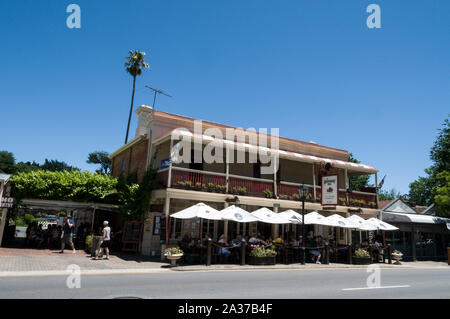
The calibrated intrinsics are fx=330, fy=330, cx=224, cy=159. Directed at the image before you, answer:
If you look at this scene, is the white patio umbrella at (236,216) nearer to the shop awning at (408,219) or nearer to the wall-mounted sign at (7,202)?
the wall-mounted sign at (7,202)

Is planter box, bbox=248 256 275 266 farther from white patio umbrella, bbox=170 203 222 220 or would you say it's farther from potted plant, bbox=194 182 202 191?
potted plant, bbox=194 182 202 191

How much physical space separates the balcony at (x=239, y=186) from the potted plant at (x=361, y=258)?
381cm

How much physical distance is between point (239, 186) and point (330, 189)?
5.48 metres

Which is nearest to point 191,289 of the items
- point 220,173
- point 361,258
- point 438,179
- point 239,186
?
point 220,173

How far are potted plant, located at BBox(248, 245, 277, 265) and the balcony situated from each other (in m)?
3.58

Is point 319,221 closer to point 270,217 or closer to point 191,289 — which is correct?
point 270,217

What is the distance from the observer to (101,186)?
17516 mm

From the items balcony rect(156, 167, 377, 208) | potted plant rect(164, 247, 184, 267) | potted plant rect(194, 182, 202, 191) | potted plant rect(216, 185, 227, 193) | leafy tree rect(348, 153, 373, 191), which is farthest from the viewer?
leafy tree rect(348, 153, 373, 191)

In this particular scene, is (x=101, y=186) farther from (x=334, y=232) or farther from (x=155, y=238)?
(x=334, y=232)

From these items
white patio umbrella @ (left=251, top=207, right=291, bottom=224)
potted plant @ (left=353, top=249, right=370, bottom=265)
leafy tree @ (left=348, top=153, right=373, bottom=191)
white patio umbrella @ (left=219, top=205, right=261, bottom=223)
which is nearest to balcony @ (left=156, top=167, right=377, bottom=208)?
white patio umbrella @ (left=251, top=207, right=291, bottom=224)

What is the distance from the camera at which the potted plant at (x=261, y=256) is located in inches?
574

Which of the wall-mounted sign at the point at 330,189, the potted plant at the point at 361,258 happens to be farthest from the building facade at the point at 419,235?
the wall-mounted sign at the point at 330,189

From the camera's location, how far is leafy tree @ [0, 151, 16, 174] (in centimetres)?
6366

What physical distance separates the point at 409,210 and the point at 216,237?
73.7ft
